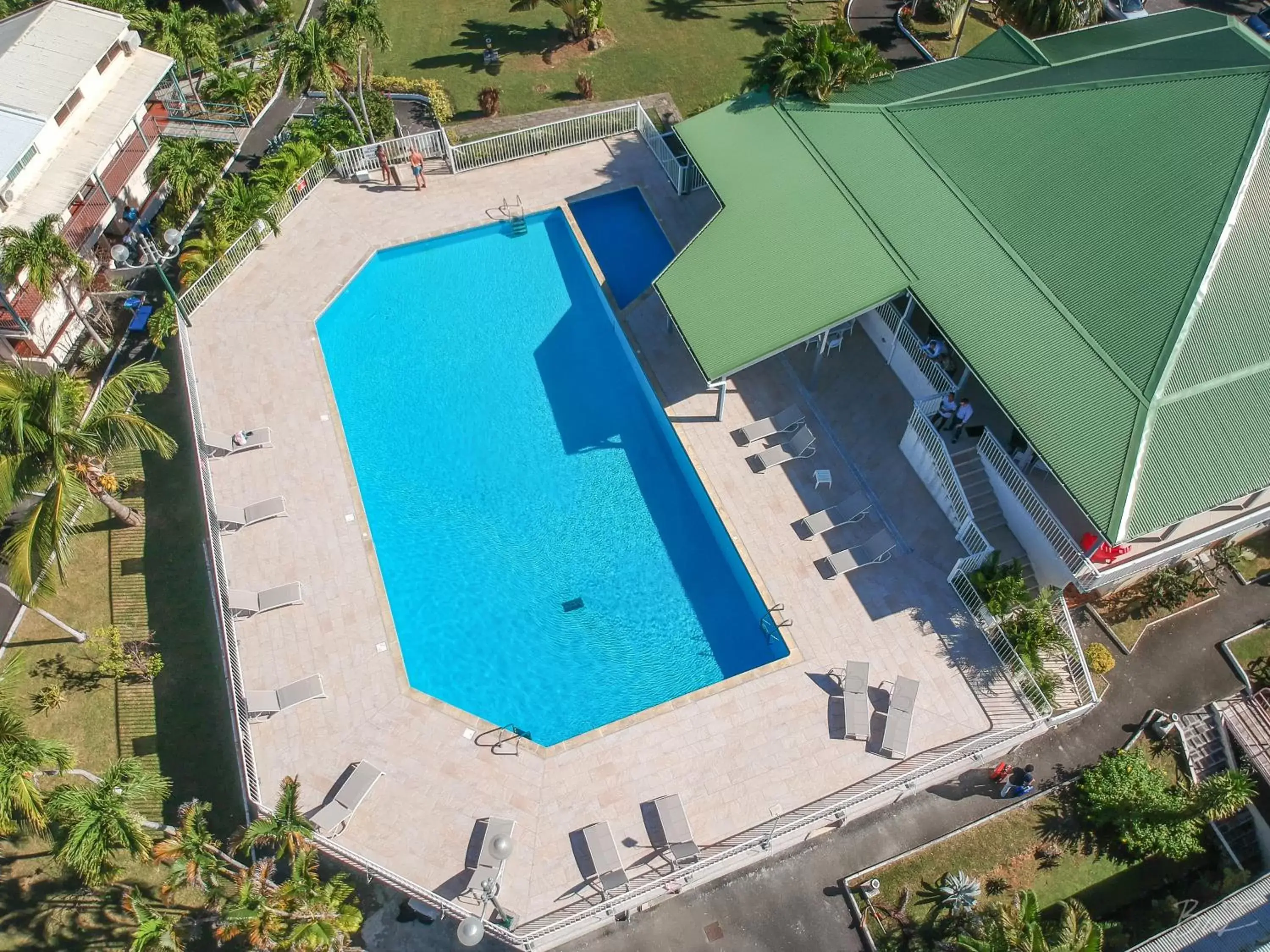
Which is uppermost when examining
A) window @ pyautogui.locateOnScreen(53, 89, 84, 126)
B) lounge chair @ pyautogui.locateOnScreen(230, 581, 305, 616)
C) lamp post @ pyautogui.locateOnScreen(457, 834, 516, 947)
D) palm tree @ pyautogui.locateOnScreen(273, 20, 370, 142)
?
window @ pyautogui.locateOnScreen(53, 89, 84, 126)

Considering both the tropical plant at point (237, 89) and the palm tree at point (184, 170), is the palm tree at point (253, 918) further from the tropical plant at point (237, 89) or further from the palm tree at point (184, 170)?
the tropical plant at point (237, 89)

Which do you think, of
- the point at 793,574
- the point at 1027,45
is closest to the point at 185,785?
the point at 793,574

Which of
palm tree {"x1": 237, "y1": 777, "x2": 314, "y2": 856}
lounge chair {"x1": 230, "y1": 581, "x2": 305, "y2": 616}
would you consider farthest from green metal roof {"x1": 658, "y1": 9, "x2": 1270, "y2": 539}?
palm tree {"x1": 237, "y1": 777, "x2": 314, "y2": 856}

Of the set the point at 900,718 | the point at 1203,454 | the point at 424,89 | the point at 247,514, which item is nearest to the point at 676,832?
the point at 900,718

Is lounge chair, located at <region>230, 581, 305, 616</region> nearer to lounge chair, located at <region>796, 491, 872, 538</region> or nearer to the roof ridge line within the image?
lounge chair, located at <region>796, 491, 872, 538</region>

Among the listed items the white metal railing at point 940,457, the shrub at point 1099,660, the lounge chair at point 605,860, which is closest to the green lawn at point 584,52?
the white metal railing at point 940,457

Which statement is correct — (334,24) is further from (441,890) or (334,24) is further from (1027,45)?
(441,890)
